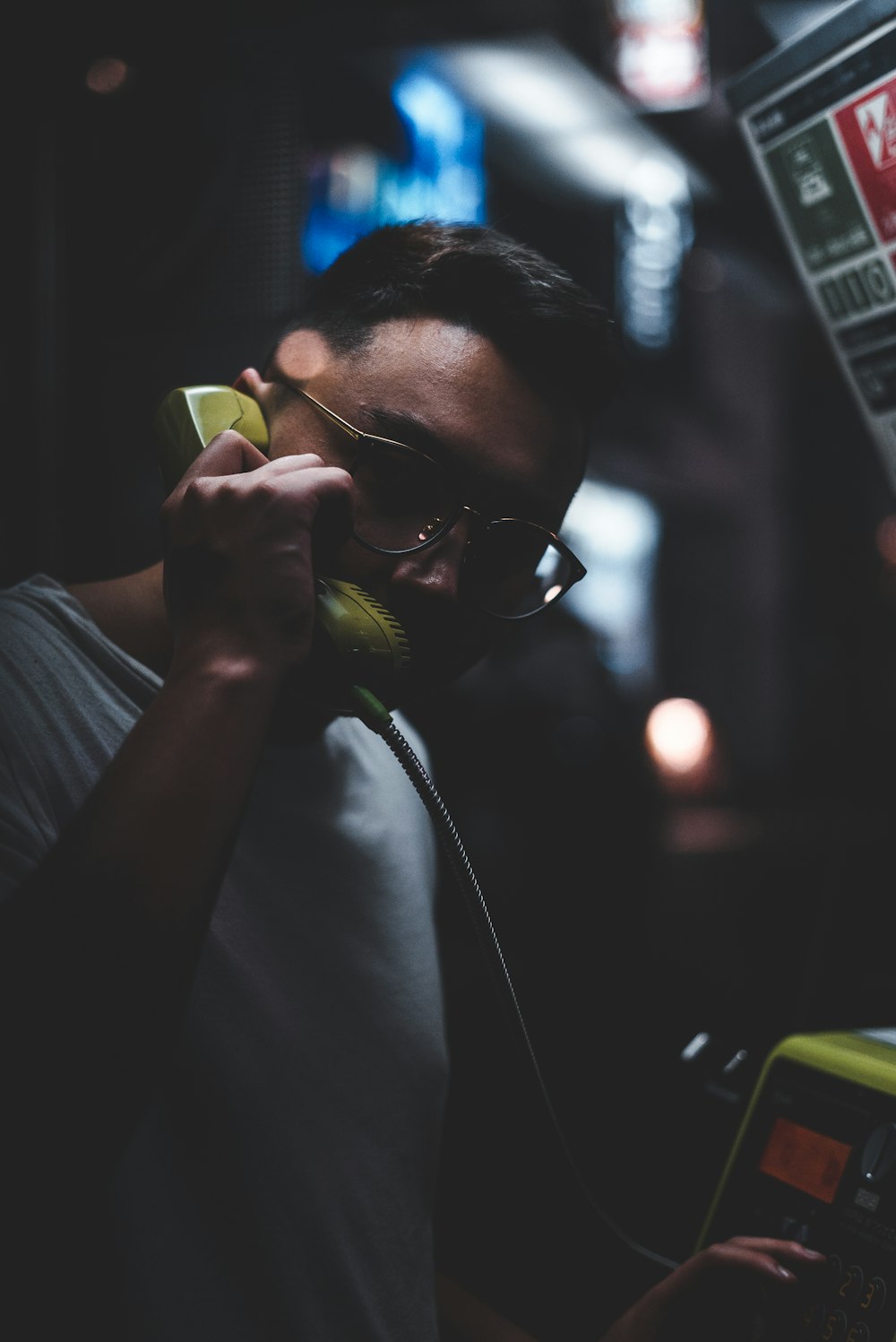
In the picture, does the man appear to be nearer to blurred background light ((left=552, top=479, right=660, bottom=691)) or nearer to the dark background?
the dark background

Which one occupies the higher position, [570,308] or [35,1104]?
[570,308]

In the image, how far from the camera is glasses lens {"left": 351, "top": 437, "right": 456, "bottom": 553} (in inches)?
38.1

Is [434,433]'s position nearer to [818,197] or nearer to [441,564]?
[441,564]

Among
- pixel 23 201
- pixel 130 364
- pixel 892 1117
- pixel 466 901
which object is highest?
pixel 23 201

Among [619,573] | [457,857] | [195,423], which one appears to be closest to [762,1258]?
[457,857]

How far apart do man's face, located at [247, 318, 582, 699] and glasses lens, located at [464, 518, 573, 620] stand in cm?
2

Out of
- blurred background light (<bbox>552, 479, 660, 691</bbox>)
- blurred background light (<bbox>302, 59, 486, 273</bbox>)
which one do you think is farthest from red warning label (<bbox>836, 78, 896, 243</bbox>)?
blurred background light (<bbox>552, 479, 660, 691</bbox>)

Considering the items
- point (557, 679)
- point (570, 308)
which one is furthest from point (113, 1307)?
point (557, 679)

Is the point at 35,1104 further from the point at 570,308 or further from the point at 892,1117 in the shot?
the point at 570,308

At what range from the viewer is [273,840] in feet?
3.45

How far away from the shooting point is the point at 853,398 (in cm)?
111

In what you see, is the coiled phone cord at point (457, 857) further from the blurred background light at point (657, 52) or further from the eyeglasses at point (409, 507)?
the blurred background light at point (657, 52)

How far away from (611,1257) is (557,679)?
547 centimetres

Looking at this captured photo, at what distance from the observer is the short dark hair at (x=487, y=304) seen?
1035 millimetres
